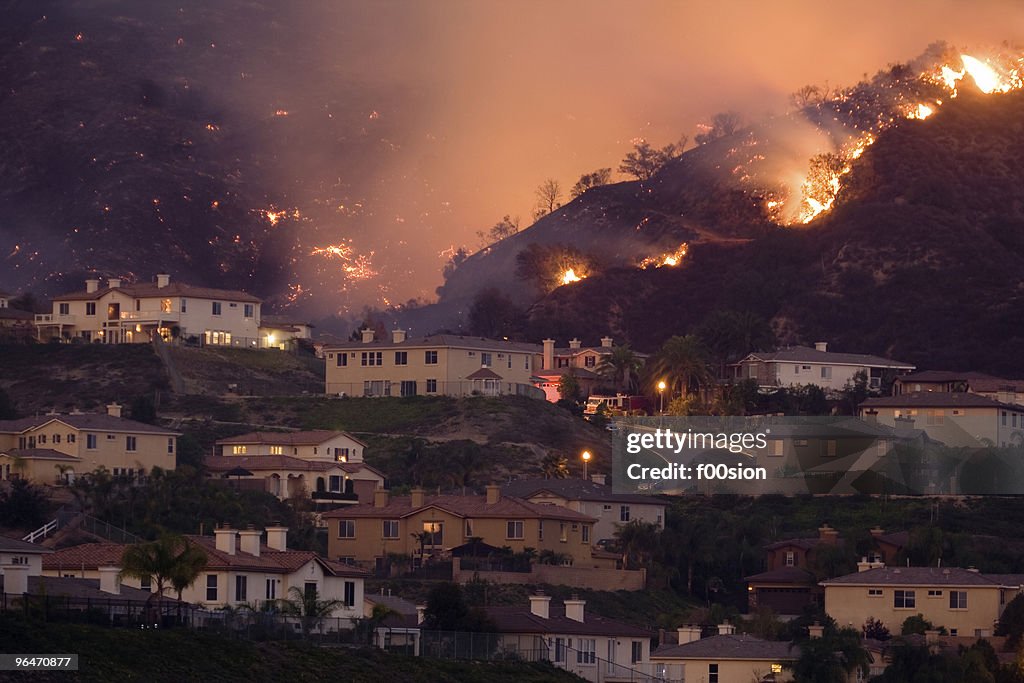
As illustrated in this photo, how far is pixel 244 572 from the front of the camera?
7956cm

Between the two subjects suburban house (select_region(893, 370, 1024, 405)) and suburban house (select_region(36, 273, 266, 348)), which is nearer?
suburban house (select_region(893, 370, 1024, 405))

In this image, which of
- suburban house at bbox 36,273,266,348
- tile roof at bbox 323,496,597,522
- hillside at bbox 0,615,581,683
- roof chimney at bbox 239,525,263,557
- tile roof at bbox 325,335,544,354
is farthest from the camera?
suburban house at bbox 36,273,266,348

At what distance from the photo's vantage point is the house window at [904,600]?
99.2 meters

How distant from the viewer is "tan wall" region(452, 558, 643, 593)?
10312cm

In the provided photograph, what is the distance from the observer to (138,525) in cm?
10169

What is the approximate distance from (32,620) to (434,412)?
8219cm

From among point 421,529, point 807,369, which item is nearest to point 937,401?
point 807,369

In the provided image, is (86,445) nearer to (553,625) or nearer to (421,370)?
(421,370)

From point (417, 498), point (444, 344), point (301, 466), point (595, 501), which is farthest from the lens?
point (444, 344)

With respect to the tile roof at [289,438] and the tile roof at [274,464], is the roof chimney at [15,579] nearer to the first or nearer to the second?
the tile roof at [274,464]

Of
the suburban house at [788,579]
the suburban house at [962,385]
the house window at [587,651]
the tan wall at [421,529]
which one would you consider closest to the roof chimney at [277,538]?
the house window at [587,651]

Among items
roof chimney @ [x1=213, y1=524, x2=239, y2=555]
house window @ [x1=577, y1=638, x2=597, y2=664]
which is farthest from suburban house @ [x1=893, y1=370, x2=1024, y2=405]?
roof chimney @ [x1=213, y1=524, x2=239, y2=555]

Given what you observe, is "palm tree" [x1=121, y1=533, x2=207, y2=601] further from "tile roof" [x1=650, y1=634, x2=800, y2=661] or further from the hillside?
"tile roof" [x1=650, y1=634, x2=800, y2=661]

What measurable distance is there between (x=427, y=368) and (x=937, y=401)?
30349mm
